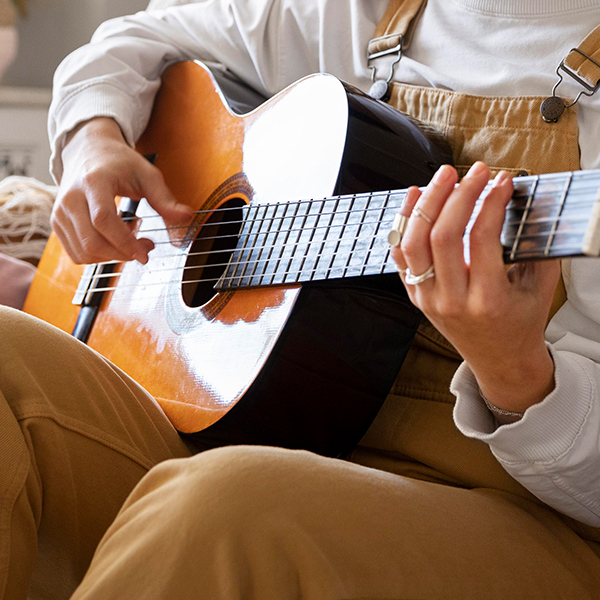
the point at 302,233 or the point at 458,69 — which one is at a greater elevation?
the point at 458,69

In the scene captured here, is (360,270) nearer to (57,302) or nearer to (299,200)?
(299,200)

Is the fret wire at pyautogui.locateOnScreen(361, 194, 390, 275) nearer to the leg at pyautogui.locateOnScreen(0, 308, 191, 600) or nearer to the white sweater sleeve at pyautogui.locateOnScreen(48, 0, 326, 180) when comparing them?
the leg at pyautogui.locateOnScreen(0, 308, 191, 600)

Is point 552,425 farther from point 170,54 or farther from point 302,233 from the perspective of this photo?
point 170,54

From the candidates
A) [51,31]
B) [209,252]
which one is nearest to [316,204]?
[209,252]

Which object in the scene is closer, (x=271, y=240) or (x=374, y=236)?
(x=374, y=236)

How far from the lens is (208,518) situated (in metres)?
0.50

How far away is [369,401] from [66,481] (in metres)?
0.34

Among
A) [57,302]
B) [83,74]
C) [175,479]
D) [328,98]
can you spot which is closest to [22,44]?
[83,74]

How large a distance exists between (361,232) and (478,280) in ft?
0.56

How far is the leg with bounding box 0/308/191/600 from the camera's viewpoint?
64 centimetres

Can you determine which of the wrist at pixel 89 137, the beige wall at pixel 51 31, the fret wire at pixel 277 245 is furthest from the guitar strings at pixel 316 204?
the beige wall at pixel 51 31

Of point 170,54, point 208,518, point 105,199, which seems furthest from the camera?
point 170,54

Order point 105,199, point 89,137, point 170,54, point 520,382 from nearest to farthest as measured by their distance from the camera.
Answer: point 520,382 → point 105,199 → point 89,137 → point 170,54

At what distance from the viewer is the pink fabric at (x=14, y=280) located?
123cm
